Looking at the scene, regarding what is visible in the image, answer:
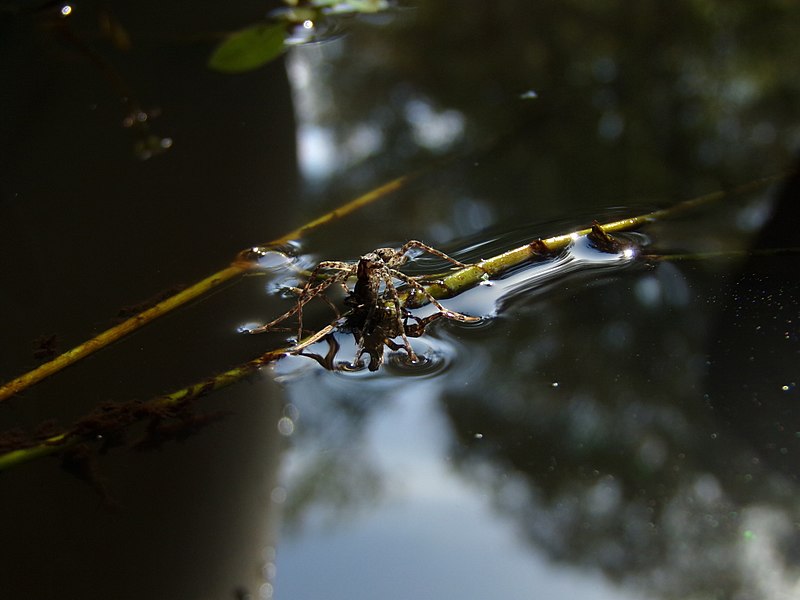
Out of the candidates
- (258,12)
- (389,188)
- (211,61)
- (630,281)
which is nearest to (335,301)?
(389,188)

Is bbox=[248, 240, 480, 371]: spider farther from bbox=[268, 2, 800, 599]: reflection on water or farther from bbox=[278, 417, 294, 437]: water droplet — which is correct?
bbox=[278, 417, 294, 437]: water droplet

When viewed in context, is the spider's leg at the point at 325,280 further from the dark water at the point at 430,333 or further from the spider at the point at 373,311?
the dark water at the point at 430,333

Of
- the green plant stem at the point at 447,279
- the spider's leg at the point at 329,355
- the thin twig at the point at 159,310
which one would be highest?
the thin twig at the point at 159,310

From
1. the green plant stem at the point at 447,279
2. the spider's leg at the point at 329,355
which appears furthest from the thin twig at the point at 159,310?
the spider's leg at the point at 329,355

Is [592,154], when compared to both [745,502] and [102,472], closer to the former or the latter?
[745,502]

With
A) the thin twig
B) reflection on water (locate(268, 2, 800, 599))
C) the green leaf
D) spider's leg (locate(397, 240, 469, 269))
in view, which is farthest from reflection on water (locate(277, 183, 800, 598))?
the green leaf

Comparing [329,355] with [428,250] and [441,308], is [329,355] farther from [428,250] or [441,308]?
[428,250]
